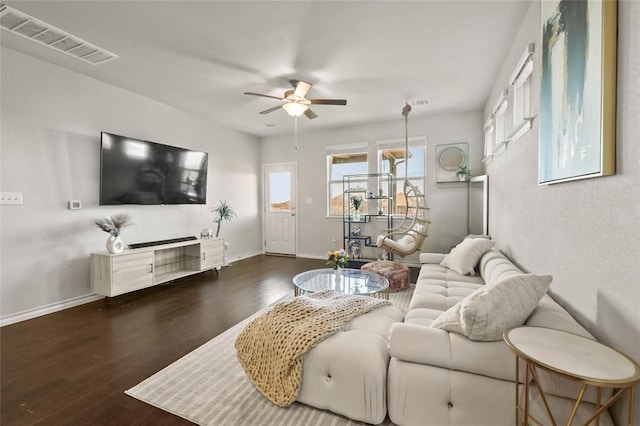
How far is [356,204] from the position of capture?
18.3 feet

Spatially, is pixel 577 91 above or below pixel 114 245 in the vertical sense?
above

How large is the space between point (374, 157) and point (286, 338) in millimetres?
4527

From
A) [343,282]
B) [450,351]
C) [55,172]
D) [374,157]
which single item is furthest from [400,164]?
[55,172]

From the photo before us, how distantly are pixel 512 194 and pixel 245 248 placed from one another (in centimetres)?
501

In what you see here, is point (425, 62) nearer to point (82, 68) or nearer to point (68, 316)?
point (82, 68)

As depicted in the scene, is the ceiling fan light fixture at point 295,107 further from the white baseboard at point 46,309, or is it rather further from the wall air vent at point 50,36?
the white baseboard at point 46,309

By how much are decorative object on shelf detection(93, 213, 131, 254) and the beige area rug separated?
1.95 m

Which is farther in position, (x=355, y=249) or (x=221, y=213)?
(x=355, y=249)

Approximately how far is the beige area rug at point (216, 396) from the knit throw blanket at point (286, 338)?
0.09 m

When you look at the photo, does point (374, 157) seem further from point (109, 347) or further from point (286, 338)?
point (109, 347)

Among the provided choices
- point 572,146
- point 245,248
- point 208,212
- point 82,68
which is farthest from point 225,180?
point 572,146

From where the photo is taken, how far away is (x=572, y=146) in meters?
1.39

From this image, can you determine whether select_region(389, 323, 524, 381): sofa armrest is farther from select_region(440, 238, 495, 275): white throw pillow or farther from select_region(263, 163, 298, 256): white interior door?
select_region(263, 163, 298, 256): white interior door

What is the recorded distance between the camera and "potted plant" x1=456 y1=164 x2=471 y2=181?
15.7 feet
